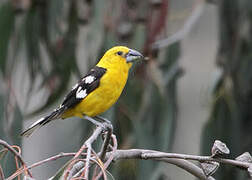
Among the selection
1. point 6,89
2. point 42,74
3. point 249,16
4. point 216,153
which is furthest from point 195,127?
point 216,153

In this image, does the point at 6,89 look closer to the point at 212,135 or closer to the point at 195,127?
the point at 212,135

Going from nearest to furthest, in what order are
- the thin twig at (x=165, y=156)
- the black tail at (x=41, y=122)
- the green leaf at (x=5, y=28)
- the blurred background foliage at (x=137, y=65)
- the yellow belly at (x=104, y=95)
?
the thin twig at (x=165, y=156)
the black tail at (x=41, y=122)
the yellow belly at (x=104, y=95)
the green leaf at (x=5, y=28)
the blurred background foliage at (x=137, y=65)

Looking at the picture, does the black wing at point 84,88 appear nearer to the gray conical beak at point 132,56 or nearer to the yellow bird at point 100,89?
the yellow bird at point 100,89

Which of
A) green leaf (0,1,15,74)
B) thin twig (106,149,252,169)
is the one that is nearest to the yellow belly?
thin twig (106,149,252,169)

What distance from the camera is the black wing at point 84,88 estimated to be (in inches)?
81.0

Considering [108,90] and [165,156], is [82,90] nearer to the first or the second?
[108,90]

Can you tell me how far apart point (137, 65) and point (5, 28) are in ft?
2.41

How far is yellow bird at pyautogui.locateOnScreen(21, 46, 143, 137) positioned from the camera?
2.02m

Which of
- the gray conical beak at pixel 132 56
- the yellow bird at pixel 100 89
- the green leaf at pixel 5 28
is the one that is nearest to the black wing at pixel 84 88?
the yellow bird at pixel 100 89

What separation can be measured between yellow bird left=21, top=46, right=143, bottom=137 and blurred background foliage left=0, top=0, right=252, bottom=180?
60 cm

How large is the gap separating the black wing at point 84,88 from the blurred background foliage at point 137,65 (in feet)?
1.95

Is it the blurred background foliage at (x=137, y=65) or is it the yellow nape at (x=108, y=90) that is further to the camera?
the blurred background foliage at (x=137, y=65)

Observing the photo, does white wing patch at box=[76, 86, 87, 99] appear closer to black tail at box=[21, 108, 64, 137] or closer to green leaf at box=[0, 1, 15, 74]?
black tail at box=[21, 108, 64, 137]

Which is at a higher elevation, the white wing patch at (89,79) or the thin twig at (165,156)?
the white wing patch at (89,79)
